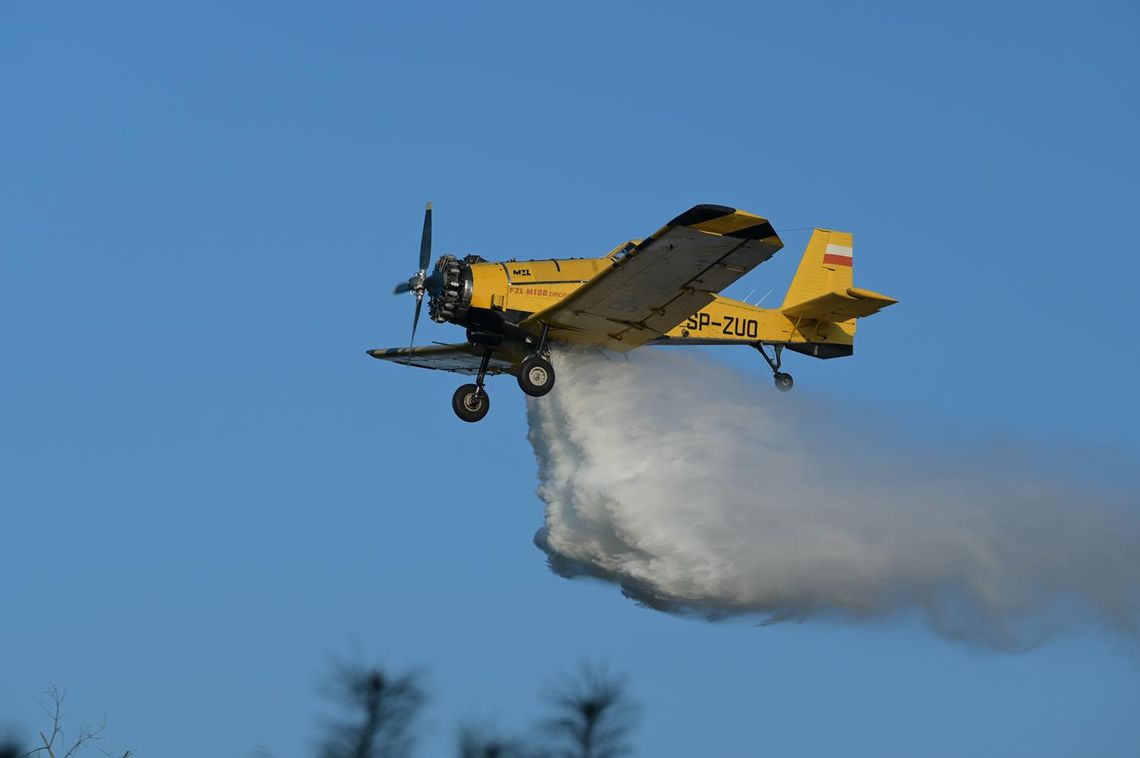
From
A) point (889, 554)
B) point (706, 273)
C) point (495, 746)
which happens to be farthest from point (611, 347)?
point (495, 746)

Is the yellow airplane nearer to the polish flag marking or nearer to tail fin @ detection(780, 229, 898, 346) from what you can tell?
tail fin @ detection(780, 229, 898, 346)

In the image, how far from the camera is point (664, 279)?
Result: 2436 centimetres

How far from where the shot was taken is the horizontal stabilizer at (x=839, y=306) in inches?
1061

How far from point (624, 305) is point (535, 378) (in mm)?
1862

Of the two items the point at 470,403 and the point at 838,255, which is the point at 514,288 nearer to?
the point at 470,403

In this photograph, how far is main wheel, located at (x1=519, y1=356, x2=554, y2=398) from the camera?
2583cm

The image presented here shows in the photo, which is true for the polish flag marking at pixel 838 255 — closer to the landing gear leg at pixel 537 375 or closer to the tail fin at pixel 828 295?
the tail fin at pixel 828 295

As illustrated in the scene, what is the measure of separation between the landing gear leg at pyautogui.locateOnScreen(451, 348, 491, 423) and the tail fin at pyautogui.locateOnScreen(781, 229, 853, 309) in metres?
6.61

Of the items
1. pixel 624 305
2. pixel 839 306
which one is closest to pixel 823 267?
pixel 839 306

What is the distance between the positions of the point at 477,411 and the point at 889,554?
710 cm

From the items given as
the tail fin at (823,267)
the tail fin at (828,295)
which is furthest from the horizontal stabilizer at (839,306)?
the tail fin at (823,267)

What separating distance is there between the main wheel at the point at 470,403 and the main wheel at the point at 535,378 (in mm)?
964

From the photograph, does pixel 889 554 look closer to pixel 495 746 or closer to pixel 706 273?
pixel 706 273

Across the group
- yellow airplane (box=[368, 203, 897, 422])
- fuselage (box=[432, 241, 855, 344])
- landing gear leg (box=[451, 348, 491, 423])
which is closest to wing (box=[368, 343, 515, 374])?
yellow airplane (box=[368, 203, 897, 422])
